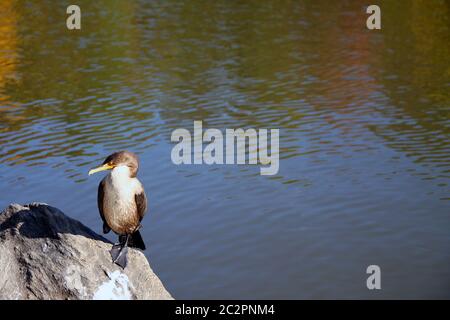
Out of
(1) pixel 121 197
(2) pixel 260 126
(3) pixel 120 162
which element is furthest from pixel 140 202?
(2) pixel 260 126

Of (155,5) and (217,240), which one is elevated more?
(155,5)

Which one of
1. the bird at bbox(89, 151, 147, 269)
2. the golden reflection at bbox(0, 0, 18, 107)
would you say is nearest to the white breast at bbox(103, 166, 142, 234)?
the bird at bbox(89, 151, 147, 269)

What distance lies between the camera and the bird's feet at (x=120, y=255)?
772cm

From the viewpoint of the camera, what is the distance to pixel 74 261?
24.8ft

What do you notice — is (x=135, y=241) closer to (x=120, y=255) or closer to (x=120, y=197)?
(x=120, y=255)

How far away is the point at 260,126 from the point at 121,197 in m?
9.52

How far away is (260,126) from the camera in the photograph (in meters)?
16.9

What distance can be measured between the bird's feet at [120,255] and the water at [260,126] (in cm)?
239

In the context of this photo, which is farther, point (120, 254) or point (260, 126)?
point (260, 126)

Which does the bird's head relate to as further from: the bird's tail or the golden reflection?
the golden reflection

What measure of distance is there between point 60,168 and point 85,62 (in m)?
9.63

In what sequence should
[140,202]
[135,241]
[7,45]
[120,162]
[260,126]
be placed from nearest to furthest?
[120,162]
[140,202]
[135,241]
[260,126]
[7,45]

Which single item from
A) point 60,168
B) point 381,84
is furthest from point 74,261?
point 381,84

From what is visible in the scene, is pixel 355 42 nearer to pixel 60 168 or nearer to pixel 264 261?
pixel 60 168
